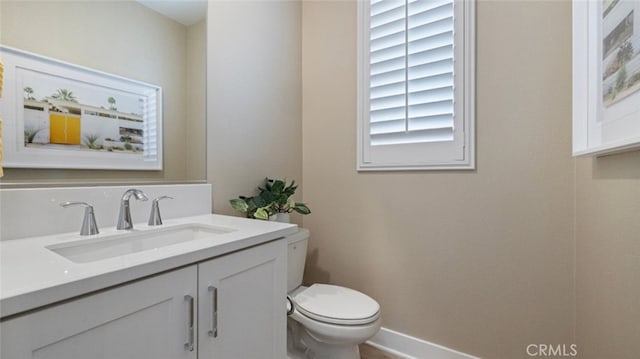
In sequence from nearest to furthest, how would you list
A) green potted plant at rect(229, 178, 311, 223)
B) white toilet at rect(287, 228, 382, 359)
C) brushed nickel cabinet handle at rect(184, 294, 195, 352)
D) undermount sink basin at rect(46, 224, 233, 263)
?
1. brushed nickel cabinet handle at rect(184, 294, 195, 352)
2. undermount sink basin at rect(46, 224, 233, 263)
3. white toilet at rect(287, 228, 382, 359)
4. green potted plant at rect(229, 178, 311, 223)

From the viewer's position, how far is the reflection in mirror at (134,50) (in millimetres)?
900

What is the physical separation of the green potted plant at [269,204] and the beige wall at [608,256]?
1194 millimetres

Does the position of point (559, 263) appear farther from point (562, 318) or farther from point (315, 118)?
point (315, 118)

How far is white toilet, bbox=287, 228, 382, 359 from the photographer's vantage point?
1.22 metres

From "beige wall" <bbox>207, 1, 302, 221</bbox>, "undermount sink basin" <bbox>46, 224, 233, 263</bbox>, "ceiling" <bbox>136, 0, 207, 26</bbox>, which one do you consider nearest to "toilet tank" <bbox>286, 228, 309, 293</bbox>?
"beige wall" <bbox>207, 1, 302, 221</bbox>

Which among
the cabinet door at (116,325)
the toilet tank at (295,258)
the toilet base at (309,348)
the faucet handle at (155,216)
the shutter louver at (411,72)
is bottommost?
the toilet base at (309,348)

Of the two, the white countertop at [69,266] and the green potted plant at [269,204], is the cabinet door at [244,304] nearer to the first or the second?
the white countertop at [69,266]

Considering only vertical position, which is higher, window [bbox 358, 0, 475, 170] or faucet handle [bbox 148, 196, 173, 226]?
window [bbox 358, 0, 475, 170]

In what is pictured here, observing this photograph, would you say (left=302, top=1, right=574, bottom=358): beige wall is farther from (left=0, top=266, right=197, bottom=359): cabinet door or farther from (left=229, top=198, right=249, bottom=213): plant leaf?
(left=0, top=266, right=197, bottom=359): cabinet door

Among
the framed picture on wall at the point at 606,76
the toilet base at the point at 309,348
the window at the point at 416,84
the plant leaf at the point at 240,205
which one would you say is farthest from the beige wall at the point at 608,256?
the plant leaf at the point at 240,205

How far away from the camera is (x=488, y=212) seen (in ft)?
4.57

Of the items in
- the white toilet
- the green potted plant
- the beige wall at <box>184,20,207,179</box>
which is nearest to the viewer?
the white toilet

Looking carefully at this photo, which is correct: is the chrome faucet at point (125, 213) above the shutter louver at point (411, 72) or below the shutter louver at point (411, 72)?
below

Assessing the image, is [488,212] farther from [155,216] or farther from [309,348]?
[155,216]
